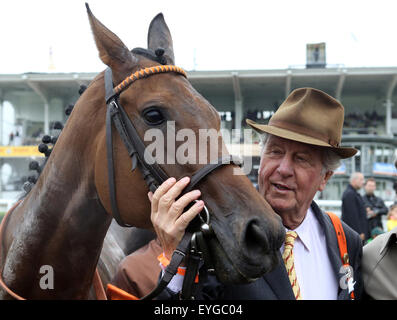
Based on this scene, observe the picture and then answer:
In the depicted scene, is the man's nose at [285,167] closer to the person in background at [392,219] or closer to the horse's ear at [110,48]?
the horse's ear at [110,48]

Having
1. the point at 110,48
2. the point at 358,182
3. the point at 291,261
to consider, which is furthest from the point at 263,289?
the point at 358,182

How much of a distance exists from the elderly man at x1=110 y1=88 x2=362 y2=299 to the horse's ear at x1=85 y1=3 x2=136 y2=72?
868mm

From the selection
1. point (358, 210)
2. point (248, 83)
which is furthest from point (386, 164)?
point (358, 210)

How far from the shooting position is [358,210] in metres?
6.66

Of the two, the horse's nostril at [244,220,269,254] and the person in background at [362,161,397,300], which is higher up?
the horse's nostril at [244,220,269,254]

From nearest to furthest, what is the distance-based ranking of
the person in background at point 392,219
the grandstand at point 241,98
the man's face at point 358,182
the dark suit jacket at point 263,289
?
the dark suit jacket at point 263,289 → the man's face at point 358,182 → the person in background at point 392,219 → the grandstand at point 241,98

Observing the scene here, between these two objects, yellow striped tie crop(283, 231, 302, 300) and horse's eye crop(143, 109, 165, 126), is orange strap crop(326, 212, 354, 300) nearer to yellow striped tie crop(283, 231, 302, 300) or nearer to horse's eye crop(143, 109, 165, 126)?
yellow striped tie crop(283, 231, 302, 300)

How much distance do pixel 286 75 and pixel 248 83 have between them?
9.66 ft

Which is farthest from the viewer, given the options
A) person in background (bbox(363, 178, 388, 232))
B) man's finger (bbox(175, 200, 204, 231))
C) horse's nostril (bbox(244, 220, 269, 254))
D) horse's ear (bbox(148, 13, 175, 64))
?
person in background (bbox(363, 178, 388, 232))

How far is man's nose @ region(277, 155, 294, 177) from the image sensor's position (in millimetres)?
2141

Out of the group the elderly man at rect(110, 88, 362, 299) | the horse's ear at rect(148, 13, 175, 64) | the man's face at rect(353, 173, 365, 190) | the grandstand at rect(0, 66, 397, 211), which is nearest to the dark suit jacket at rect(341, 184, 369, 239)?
the man's face at rect(353, 173, 365, 190)

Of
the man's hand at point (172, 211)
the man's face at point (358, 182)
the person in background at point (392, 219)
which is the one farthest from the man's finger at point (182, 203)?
the person in background at point (392, 219)

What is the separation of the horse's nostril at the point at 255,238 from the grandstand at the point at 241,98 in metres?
21.1

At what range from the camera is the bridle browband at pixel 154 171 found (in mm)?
1605
